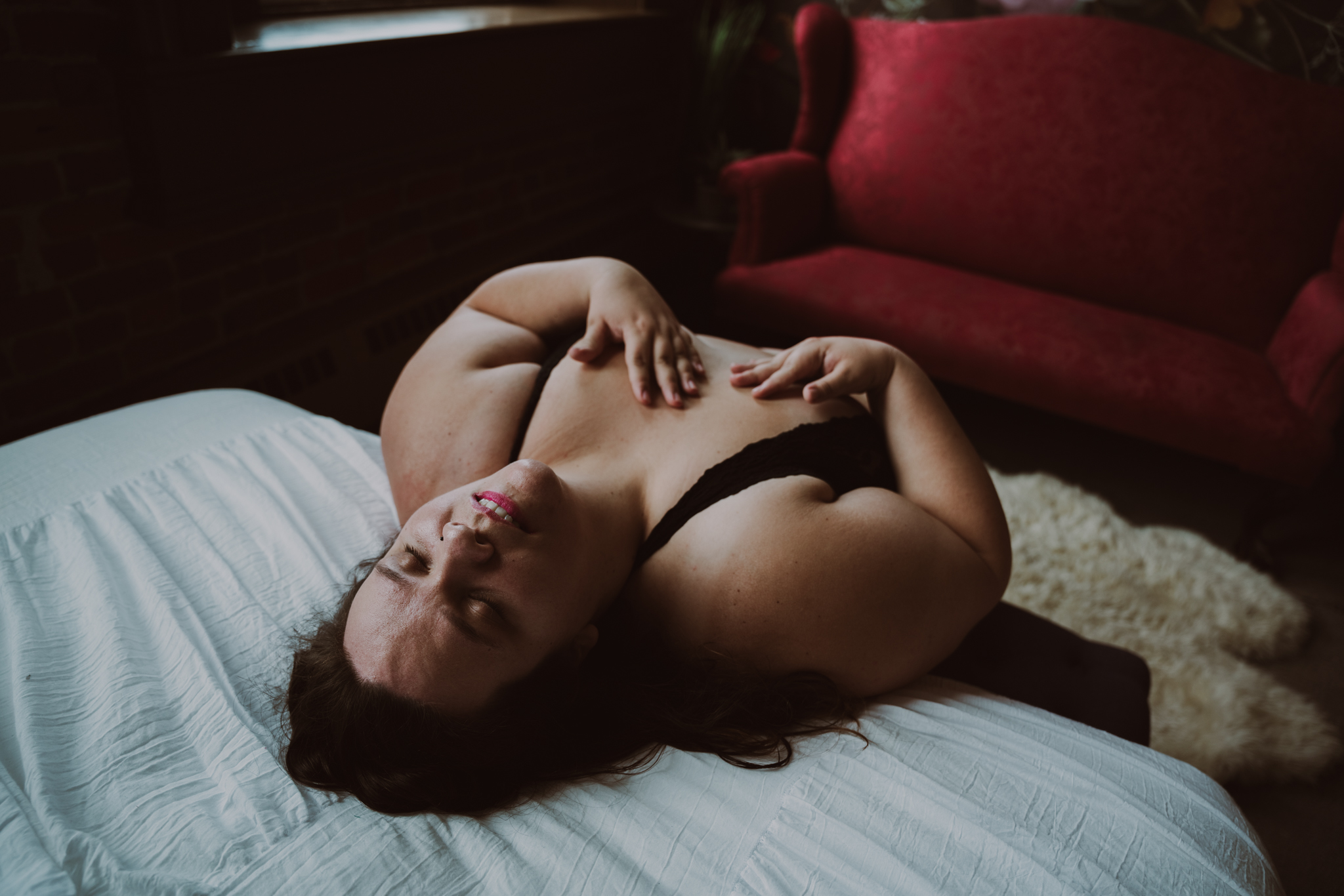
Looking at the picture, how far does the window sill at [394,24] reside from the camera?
196 cm

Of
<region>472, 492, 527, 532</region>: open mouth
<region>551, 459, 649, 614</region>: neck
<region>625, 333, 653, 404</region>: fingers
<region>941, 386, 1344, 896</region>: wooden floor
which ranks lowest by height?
<region>941, 386, 1344, 896</region>: wooden floor

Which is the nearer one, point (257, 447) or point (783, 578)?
point (783, 578)

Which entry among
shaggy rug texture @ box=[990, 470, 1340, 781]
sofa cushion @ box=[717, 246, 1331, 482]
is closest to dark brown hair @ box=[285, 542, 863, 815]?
shaggy rug texture @ box=[990, 470, 1340, 781]

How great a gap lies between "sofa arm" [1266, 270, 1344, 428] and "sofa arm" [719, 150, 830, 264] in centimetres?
159

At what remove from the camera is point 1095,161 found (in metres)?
2.61

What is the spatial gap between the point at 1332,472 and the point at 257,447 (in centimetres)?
336

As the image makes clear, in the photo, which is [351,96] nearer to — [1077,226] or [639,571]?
[639,571]

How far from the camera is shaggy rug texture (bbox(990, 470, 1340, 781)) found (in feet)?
5.19

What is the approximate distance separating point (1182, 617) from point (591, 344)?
160 centimetres

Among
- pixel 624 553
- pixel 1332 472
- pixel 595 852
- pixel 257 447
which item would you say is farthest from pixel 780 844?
pixel 1332 472

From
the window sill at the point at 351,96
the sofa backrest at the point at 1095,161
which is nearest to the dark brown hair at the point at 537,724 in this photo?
the window sill at the point at 351,96

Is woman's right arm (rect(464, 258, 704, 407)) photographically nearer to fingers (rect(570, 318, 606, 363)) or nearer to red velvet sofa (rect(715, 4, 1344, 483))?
fingers (rect(570, 318, 606, 363))

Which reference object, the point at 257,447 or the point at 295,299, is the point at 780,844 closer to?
the point at 257,447

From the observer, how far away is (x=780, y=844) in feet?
2.55
